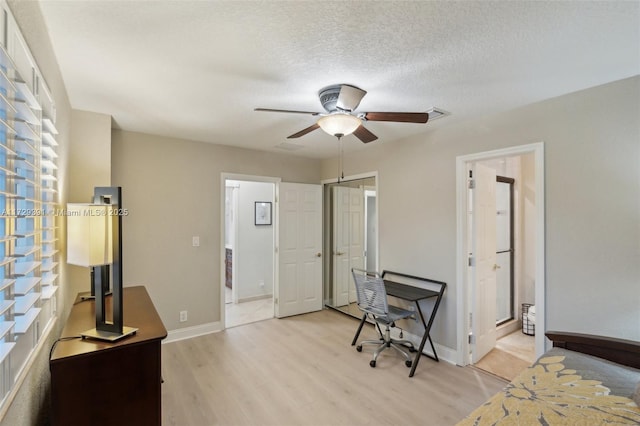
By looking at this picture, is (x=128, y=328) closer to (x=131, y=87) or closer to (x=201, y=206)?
(x=131, y=87)

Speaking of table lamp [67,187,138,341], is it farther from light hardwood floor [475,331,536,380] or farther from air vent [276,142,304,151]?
light hardwood floor [475,331,536,380]

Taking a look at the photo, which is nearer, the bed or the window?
the window

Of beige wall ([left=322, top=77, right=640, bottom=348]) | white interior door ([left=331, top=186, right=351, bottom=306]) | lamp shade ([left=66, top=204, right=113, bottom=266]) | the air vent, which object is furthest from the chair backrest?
lamp shade ([left=66, top=204, right=113, bottom=266])

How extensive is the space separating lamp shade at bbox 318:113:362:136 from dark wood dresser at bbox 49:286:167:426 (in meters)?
1.60

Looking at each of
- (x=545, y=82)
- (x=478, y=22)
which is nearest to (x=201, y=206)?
(x=478, y=22)

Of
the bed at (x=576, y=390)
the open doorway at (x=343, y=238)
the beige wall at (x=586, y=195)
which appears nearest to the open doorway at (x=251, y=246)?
the open doorway at (x=343, y=238)

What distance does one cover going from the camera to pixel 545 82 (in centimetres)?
214

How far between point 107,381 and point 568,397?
6.88 ft

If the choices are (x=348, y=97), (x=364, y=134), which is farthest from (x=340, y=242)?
(x=348, y=97)

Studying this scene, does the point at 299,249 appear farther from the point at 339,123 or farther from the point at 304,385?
the point at 339,123

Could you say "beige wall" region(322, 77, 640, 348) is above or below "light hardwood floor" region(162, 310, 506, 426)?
above

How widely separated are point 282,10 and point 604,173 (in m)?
2.42

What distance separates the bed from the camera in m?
1.24

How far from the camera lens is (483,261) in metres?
3.31
